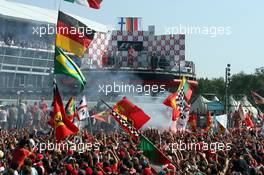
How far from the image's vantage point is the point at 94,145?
1283cm

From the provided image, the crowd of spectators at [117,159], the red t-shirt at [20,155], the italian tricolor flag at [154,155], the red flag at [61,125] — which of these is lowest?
the crowd of spectators at [117,159]

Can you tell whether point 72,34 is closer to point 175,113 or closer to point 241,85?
point 175,113

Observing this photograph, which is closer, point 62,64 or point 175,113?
point 62,64

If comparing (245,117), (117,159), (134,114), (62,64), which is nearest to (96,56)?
(245,117)

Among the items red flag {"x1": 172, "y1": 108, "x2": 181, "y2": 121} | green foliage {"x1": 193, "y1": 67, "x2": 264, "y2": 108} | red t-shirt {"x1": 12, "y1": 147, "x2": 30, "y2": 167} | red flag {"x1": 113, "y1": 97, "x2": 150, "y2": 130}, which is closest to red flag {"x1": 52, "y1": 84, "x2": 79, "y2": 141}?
red t-shirt {"x1": 12, "y1": 147, "x2": 30, "y2": 167}

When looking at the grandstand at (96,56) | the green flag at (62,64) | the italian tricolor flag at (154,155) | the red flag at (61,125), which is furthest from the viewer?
the grandstand at (96,56)

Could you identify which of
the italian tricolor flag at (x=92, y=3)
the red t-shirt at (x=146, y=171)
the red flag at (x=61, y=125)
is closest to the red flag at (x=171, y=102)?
the italian tricolor flag at (x=92, y=3)

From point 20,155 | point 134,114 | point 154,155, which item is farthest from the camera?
point 134,114

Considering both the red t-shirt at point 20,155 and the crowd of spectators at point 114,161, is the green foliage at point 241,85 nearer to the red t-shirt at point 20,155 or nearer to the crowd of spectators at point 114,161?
the crowd of spectators at point 114,161

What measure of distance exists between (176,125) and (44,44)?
1631 centimetres

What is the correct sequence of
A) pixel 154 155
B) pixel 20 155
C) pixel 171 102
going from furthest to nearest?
pixel 171 102
pixel 20 155
pixel 154 155

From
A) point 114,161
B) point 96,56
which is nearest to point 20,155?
point 114,161

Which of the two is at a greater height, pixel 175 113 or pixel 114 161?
pixel 175 113

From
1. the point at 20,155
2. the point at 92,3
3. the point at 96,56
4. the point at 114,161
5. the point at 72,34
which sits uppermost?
the point at 92,3
